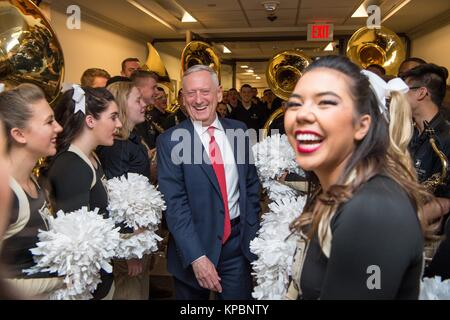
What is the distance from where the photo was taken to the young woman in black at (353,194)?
97 cm

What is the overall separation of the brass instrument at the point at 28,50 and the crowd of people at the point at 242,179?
1.33ft

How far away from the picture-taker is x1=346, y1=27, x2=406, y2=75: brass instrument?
19.0ft

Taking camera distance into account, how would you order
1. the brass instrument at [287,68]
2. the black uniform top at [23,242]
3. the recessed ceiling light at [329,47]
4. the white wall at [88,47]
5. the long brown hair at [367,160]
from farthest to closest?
the recessed ceiling light at [329,47]
the white wall at [88,47]
the brass instrument at [287,68]
the black uniform top at [23,242]
the long brown hair at [367,160]

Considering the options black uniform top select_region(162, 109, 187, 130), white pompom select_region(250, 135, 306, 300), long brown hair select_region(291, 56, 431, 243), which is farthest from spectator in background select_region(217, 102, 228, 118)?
long brown hair select_region(291, 56, 431, 243)

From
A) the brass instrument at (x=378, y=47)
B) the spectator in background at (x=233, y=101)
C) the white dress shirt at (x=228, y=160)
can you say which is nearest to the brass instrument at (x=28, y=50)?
the white dress shirt at (x=228, y=160)

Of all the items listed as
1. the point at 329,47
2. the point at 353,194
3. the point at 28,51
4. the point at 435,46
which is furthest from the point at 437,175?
the point at 329,47

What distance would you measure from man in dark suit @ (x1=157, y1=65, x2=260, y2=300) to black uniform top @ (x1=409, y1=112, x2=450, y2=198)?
3.60 feet

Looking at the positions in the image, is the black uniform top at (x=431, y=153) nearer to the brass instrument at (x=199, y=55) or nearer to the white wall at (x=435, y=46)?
the brass instrument at (x=199, y=55)

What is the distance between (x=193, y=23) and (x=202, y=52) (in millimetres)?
3462

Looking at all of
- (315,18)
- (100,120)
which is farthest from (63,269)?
(315,18)

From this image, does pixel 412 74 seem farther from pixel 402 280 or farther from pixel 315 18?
pixel 315 18

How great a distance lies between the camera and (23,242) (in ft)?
5.72

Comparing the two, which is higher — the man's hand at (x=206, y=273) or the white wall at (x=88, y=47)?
the white wall at (x=88, y=47)

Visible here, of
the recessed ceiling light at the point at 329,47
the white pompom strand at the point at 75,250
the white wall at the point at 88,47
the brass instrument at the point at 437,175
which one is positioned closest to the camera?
the white pompom strand at the point at 75,250
